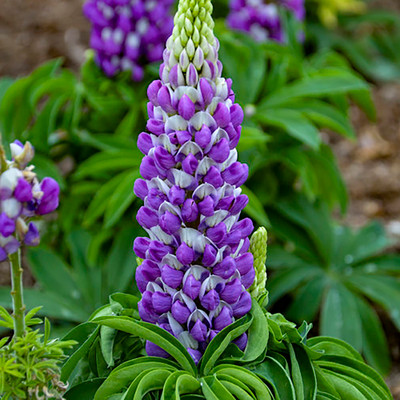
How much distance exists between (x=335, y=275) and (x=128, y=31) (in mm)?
1224

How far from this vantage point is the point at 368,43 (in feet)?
15.0

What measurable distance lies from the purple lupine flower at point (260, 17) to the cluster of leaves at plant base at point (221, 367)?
1.76 m

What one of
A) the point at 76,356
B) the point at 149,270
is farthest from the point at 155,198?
the point at 76,356

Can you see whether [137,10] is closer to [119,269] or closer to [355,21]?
[119,269]

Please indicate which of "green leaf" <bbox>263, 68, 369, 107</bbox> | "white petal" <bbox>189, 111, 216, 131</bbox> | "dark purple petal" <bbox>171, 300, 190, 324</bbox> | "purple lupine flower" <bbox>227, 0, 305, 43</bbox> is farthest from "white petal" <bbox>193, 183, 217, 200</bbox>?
"purple lupine flower" <bbox>227, 0, 305, 43</bbox>

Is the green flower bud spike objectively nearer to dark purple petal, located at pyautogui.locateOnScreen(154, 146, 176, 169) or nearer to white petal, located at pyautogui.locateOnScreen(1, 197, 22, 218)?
dark purple petal, located at pyautogui.locateOnScreen(154, 146, 176, 169)

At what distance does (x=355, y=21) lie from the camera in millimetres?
4465

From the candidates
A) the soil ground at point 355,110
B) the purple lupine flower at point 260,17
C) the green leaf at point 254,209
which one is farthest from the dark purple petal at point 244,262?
the soil ground at point 355,110

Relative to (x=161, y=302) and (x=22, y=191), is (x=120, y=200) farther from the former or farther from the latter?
(x=22, y=191)

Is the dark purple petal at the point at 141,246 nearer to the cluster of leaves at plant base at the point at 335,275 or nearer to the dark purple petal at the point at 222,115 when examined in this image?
the dark purple petal at the point at 222,115

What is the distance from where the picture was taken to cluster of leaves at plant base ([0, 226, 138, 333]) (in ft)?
7.42

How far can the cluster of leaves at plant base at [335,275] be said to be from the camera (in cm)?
231

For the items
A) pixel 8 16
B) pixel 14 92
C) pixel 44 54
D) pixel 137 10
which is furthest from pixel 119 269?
pixel 8 16

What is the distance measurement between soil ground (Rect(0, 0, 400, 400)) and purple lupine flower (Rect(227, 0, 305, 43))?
123cm
